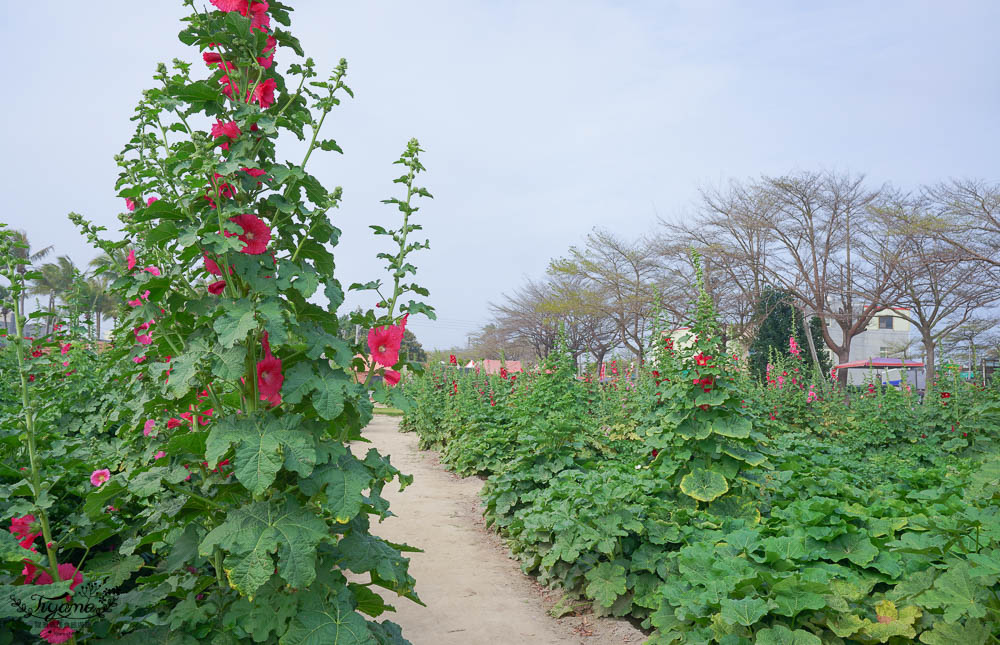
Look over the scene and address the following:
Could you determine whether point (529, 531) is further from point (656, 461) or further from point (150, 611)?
point (150, 611)

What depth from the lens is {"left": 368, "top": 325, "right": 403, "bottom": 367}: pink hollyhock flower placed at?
236 centimetres

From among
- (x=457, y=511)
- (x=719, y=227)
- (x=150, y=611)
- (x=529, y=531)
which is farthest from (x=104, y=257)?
(x=719, y=227)

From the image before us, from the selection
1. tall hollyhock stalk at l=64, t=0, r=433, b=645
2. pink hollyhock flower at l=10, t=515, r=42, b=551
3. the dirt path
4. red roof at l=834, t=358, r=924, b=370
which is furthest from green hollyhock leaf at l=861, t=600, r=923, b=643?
red roof at l=834, t=358, r=924, b=370

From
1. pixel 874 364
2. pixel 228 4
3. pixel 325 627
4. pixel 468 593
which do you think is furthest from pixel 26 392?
pixel 874 364

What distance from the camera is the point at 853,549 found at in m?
3.43

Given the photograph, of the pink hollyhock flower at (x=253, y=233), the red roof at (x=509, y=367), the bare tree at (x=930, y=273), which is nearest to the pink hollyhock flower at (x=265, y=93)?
the pink hollyhock flower at (x=253, y=233)

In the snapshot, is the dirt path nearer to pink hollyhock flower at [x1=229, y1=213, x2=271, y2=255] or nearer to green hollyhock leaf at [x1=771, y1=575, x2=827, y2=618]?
green hollyhock leaf at [x1=771, y1=575, x2=827, y2=618]

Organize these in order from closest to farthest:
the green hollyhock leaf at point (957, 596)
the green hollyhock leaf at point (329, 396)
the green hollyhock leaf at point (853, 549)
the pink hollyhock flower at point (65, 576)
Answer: the green hollyhock leaf at point (329, 396) < the pink hollyhock flower at point (65, 576) < the green hollyhock leaf at point (957, 596) < the green hollyhock leaf at point (853, 549)

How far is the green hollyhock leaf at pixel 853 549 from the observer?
331cm

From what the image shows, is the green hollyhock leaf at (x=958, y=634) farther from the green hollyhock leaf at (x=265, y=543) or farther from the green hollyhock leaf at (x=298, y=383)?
the green hollyhock leaf at (x=298, y=383)

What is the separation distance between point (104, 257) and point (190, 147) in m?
0.71

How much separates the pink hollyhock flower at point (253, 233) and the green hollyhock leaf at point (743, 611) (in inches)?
102

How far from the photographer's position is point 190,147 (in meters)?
2.16

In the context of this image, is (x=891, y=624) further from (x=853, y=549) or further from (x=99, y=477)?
(x=99, y=477)
